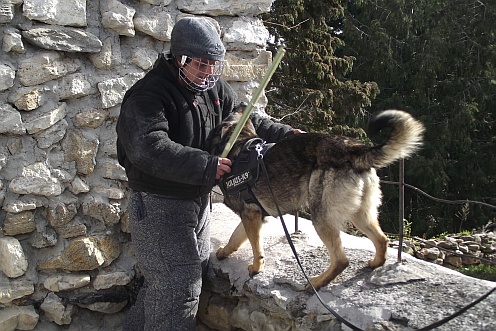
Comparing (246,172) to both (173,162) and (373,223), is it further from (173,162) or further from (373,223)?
(373,223)

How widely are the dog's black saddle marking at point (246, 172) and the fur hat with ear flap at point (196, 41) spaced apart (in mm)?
584

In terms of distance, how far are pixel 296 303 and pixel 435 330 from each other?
0.83 meters

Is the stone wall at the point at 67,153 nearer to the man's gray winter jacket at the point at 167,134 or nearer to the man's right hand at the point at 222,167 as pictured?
the man's gray winter jacket at the point at 167,134

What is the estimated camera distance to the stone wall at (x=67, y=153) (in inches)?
137

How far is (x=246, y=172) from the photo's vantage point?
130 inches

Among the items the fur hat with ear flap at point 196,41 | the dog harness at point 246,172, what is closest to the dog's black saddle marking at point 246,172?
the dog harness at point 246,172

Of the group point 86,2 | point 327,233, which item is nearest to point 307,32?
point 86,2

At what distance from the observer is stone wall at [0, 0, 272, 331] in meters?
3.48

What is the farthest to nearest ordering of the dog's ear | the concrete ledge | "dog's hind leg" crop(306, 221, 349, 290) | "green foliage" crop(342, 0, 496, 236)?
"green foliage" crop(342, 0, 496, 236)
the dog's ear
"dog's hind leg" crop(306, 221, 349, 290)
the concrete ledge

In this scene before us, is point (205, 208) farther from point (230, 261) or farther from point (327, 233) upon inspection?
point (327, 233)

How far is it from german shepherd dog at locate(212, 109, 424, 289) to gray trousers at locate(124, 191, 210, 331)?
44 cm

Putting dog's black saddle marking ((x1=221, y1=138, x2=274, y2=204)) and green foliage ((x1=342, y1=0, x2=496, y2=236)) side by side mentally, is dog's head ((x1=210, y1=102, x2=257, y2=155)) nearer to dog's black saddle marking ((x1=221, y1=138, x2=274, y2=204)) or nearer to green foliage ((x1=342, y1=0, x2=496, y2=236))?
dog's black saddle marking ((x1=221, y1=138, x2=274, y2=204))

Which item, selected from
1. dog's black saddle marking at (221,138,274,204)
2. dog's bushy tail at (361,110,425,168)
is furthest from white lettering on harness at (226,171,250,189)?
dog's bushy tail at (361,110,425,168)

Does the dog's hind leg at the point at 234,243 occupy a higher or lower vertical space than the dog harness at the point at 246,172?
lower
